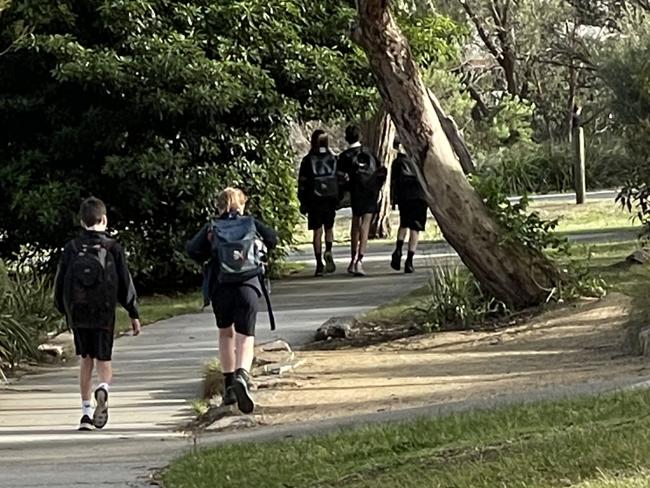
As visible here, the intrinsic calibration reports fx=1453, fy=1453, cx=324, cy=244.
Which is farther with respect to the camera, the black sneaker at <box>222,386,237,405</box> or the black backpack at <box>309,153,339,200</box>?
the black backpack at <box>309,153,339,200</box>

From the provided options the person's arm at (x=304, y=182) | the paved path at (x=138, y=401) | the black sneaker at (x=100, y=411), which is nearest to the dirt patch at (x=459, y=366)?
the paved path at (x=138, y=401)

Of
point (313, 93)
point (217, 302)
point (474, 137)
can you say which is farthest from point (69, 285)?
point (474, 137)

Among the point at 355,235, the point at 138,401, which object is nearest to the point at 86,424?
the point at 138,401

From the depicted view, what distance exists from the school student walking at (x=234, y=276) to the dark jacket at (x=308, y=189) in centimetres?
819

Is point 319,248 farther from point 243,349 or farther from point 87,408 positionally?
point 87,408

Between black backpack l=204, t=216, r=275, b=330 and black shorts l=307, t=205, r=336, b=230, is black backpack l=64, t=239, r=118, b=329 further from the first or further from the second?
black shorts l=307, t=205, r=336, b=230

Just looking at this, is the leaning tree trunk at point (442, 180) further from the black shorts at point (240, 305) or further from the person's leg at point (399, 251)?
the person's leg at point (399, 251)

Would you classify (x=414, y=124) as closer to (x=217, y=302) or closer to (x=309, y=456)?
(x=217, y=302)

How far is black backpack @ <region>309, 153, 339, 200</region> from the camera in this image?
1894 cm

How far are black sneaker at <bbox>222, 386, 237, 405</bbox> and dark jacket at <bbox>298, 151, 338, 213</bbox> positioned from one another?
8571 millimetres

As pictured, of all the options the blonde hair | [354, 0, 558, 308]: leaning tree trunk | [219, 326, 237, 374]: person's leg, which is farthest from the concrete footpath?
[354, 0, 558, 308]: leaning tree trunk

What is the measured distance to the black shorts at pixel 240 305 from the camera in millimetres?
10578

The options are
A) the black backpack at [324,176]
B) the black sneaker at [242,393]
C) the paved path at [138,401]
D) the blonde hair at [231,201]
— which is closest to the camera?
the paved path at [138,401]

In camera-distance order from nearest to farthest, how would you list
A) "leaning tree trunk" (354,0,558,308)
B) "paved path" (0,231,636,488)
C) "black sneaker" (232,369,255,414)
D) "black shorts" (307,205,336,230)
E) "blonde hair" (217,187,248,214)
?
"paved path" (0,231,636,488) → "black sneaker" (232,369,255,414) → "blonde hair" (217,187,248,214) → "leaning tree trunk" (354,0,558,308) → "black shorts" (307,205,336,230)
